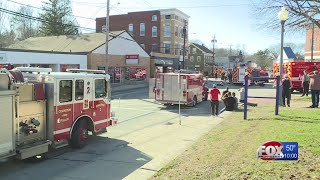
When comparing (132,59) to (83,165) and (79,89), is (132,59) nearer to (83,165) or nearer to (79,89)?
(79,89)

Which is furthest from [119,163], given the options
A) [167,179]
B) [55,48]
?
[55,48]

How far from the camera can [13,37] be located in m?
63.9

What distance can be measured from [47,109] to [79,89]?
1517mm

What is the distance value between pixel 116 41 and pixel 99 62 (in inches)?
181

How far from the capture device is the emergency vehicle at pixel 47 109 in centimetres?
818

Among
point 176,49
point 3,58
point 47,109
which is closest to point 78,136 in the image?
point 47,109

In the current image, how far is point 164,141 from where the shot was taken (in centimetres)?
1217

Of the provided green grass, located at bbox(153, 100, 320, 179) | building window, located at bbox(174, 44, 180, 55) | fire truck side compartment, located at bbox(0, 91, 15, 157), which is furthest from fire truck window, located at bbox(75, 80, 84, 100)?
building window, located at bbox(174, 44, 180, 55)

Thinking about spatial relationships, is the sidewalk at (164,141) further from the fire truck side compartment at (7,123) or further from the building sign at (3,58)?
the building sign at (3,58)

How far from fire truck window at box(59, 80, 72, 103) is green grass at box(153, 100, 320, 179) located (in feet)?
12.2

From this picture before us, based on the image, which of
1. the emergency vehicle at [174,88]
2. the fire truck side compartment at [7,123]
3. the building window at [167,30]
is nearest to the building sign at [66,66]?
the emergency vehicle at [174,88]

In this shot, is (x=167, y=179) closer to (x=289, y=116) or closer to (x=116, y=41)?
(x=289, y=116)

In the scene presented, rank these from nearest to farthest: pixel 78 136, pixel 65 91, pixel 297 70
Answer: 1. pixel 65 91
2. pixel 78 136
3. pixel 297 70

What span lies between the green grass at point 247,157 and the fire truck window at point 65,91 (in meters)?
3.73
